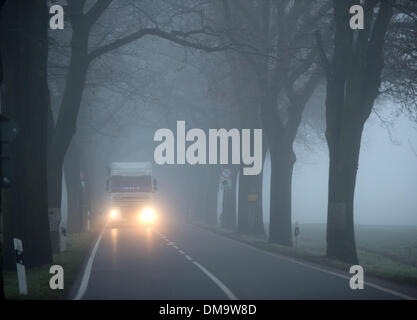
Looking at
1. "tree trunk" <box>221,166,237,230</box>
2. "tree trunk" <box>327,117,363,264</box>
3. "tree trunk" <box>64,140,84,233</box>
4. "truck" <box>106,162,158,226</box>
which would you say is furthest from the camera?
"truck" <box>106,162,158,226</box>

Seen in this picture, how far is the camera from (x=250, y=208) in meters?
42.2

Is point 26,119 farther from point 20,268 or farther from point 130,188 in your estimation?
point 130,188

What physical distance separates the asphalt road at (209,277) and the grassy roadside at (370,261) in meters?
0.76

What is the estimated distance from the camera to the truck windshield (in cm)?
5269

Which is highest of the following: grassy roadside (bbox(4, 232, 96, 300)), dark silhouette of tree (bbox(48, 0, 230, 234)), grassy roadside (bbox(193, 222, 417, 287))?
dark silhouette of tree (bbox(48, 0, 230, 234))

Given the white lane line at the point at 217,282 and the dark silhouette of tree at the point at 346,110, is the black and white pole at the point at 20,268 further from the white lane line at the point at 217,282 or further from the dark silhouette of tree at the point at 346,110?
the dark silhouette of tree at the point at 346,110

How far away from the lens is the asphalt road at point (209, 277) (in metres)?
15.6

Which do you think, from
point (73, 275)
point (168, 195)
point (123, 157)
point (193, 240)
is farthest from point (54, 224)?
point (123, 157)

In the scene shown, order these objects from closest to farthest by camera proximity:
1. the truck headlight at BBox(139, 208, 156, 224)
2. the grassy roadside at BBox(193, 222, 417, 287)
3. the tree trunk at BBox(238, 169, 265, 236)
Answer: the grassy roadside at BBox(193, 222, 417, 287), the tree trunk at BBox(238, 169, 265, 236), the truck headlight at BBox(139, 208, 156, 224)

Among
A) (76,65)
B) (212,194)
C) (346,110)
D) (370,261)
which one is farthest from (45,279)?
(212,194)

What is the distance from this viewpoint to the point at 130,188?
5291 centimetres

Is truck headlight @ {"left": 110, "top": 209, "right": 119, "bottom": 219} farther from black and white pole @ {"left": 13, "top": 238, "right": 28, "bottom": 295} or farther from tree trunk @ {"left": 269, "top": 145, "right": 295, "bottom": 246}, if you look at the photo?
black and white pole @ {"left": 13, "top": 238, "right": 28, "bottom": 295}

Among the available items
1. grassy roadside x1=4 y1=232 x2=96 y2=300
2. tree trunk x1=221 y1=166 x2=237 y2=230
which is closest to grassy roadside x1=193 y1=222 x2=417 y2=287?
grassy roadside x1=4 y1=232 x2=96 y2=300
